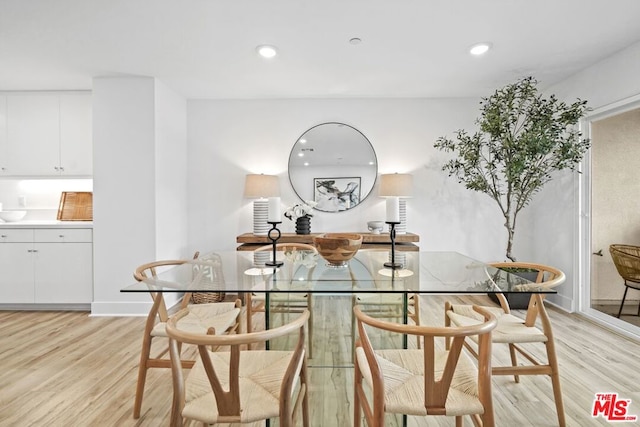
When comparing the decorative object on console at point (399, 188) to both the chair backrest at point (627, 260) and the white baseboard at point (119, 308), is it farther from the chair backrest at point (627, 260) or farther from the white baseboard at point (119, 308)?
the white baseboard at point (119, 308)

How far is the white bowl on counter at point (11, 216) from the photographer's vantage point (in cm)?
362

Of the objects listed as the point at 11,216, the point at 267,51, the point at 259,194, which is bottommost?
the point at 11,216

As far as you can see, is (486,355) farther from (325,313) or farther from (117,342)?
(117,342)

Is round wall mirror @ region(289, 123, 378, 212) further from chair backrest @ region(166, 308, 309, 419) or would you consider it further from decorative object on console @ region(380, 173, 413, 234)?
chair backrest @ region(166, 308, 309, 419)

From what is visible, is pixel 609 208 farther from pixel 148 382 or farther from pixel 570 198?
pixel 148 382

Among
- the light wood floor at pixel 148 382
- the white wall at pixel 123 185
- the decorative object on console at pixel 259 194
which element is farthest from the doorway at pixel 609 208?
the white wall at pixel 123 185

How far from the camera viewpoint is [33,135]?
3602 mm

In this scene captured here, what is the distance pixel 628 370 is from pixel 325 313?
81.8 inches

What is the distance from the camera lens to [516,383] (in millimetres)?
2045

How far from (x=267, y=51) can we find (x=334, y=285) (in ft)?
7.09

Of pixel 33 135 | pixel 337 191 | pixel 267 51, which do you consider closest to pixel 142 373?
pixel 267 51

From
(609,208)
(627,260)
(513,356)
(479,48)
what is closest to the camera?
(513,356)

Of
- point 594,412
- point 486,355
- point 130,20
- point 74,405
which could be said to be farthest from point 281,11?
point 594,412

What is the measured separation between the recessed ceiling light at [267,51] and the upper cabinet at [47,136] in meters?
2.22
